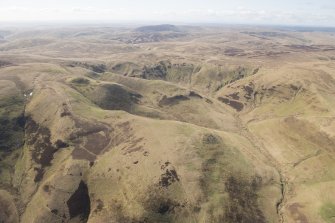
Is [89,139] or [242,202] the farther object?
[89,139]

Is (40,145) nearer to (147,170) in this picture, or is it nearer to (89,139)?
(89,139)

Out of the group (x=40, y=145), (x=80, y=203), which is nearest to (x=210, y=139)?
(x=80, y=203)

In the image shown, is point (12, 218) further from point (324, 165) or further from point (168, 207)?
point (324, 165)

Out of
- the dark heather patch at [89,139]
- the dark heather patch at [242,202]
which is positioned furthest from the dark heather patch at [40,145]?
the dark heather patch at [242,202]

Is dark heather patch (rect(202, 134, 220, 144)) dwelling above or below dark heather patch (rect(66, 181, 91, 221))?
above

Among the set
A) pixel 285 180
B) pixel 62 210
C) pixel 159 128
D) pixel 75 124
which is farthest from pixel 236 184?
pixel 75 124

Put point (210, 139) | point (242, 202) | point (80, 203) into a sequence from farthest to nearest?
point (210, 139) < point (242, 202) < point (80, 203)

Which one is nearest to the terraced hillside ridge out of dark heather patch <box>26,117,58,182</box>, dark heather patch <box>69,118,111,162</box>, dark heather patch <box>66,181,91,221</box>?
dark heather patch <box>66,181,91,221</box>

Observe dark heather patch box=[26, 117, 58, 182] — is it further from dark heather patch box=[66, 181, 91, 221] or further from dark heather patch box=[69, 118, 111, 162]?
dark heather patch box=[66, 181, 91, 221]

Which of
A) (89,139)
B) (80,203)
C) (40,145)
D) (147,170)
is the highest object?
(147,170)
